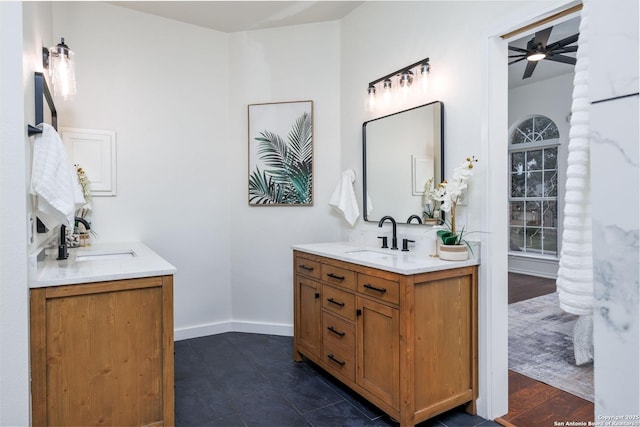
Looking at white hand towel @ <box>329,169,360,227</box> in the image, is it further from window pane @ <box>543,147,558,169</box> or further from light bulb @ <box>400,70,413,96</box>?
window pane @ <box>543,147,558,169</box>

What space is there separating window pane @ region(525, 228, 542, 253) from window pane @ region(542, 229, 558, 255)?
85 millimetres

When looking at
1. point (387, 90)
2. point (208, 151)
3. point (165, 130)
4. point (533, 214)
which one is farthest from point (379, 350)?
point (533, 214)

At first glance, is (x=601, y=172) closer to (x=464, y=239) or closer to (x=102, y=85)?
(x=464, y=239)

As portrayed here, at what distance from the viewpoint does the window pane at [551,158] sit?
5738 mm

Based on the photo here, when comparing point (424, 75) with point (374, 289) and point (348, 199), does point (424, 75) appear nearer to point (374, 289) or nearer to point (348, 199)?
point (348, 199)

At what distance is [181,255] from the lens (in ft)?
11.1

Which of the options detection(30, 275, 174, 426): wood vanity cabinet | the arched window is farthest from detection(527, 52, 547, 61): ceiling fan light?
detection(30, 275, 174, 426): wood vanity cabinet

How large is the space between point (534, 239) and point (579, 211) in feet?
21.0

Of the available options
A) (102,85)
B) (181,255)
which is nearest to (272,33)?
(102,85)

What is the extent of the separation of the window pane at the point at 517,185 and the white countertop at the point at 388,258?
4463 millimetres

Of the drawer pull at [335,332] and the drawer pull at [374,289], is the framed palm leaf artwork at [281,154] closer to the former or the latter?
the drawer pull at [335,332]

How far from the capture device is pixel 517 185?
631cm

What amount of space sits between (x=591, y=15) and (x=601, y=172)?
0.20 m

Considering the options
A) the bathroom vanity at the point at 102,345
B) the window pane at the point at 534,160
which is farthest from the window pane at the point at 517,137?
the bathroom vanity at the point at 102,345
